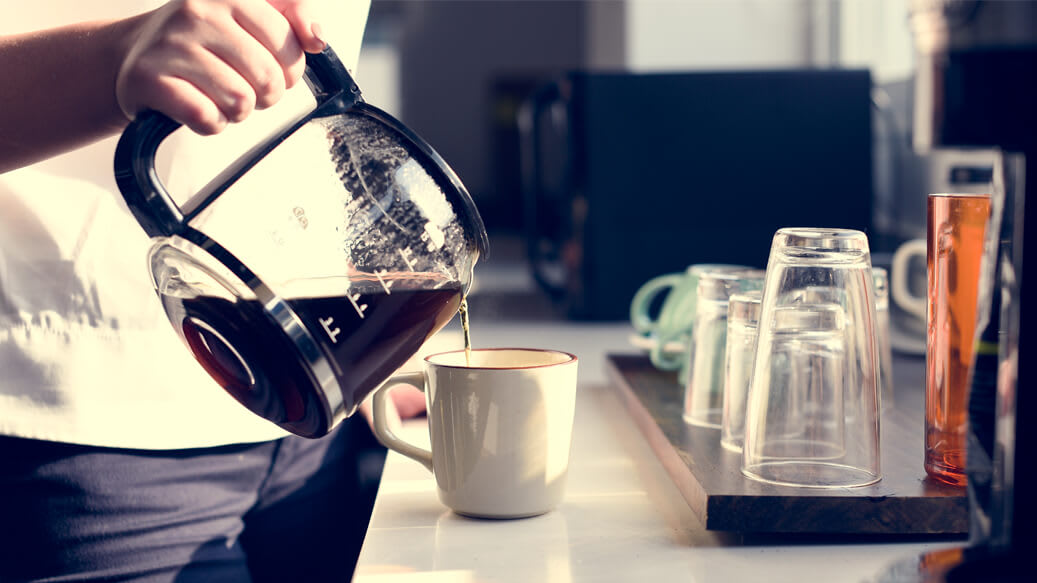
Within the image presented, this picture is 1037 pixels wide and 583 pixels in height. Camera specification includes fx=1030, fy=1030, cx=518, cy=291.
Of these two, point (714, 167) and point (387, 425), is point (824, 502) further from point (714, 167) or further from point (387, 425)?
point (714, 167)

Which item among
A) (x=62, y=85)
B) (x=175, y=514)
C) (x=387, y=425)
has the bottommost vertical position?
(x=175, y=514)

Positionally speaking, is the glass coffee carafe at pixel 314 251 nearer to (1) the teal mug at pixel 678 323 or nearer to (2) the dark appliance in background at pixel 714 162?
(1) the teal mug at pixel 678 323

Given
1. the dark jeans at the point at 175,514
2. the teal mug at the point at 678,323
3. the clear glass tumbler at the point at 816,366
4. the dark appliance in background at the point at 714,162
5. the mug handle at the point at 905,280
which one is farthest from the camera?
the dark appliance in background at the point at 714,162

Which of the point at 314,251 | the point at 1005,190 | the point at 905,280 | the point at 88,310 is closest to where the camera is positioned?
the point at 1005,190

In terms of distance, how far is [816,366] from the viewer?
0.65 metres

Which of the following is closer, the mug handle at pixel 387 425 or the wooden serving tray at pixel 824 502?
the wooden serving tray at pixel 824 502

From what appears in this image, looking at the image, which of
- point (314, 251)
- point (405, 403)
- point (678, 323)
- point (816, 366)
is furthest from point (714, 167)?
point (314, 251)

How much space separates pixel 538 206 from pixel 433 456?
3.57 feet

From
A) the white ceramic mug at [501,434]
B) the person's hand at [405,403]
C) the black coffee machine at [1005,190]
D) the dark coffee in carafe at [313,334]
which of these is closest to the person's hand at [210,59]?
the dark coffee in carafe at [313,334]

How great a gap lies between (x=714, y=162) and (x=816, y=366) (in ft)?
2.91

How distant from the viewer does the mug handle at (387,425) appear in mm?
692

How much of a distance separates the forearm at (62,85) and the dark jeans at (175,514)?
0.28m

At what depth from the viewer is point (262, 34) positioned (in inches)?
21.3

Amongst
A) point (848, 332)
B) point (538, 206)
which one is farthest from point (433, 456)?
point (538, 206)
